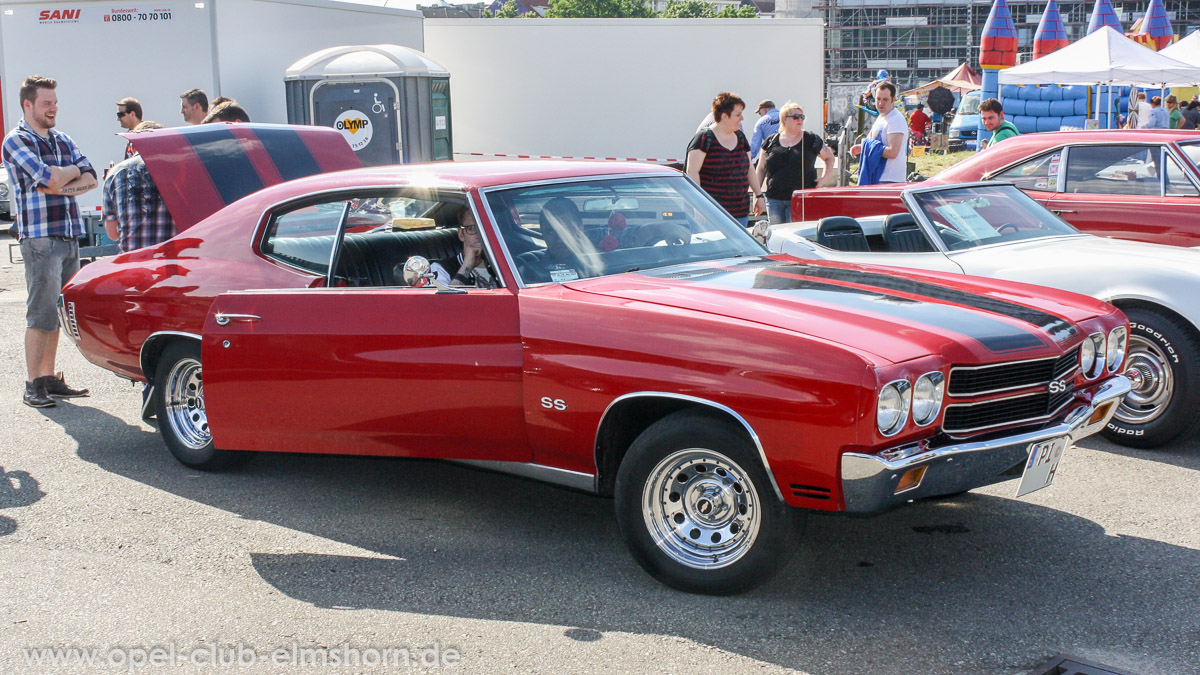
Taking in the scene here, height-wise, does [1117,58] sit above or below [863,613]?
above

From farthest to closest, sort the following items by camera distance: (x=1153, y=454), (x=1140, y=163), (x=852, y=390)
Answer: (x=1140, y=163) < (x=1153, y=454) < (x=852, y=390)

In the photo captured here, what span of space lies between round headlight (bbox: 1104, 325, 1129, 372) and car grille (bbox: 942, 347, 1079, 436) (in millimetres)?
426

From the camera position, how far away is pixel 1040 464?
155 inches

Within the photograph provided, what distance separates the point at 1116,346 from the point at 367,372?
2957 millimetres

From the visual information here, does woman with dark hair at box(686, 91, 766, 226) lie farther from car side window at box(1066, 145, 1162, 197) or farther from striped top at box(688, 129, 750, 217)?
car side window at box(1066, 145, 1162, 197)

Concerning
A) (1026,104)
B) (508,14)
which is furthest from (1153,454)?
(508,14)

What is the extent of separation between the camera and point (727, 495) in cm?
396

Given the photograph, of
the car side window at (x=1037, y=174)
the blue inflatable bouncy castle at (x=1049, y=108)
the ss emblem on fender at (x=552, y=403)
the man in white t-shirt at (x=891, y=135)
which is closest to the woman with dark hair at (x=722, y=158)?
the man in white t-shirt at (x=891, y=135)

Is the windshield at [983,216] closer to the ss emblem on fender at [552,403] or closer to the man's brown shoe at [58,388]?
the ss emblem on fender at [552,403]

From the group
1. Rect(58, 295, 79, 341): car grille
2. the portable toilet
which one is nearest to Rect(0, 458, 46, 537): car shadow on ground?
Rect(58, 295, 79, 341): car grille

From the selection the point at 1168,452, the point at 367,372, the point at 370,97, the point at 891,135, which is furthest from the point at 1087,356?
the point at 370,97

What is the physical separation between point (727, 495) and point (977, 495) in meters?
1.82

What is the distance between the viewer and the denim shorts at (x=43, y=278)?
715cm

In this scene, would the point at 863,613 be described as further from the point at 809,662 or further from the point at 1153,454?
the point at 1153,454
